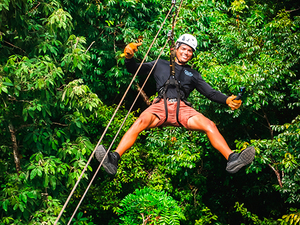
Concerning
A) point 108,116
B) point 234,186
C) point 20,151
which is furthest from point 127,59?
point 234,186

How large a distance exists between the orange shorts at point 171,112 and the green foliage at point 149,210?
2.81 meters

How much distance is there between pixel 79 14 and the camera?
6430mm

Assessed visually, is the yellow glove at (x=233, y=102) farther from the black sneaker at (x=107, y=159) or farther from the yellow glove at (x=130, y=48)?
the black sneaker at (x=107, y=159)

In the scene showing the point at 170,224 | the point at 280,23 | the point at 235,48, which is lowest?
the point at 170,224

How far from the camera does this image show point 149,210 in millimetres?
5992

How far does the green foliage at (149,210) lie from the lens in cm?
589

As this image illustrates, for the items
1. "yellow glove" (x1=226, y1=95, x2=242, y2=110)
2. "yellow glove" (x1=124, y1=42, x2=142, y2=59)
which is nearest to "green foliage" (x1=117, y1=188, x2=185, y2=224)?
"yellow glove" (x1=226, y1=95, x2=242, y2=110)

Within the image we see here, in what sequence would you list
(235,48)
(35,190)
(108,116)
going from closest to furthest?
(35,190)
(235,48)
(108,116)

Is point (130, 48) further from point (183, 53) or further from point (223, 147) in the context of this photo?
point (223, 147)

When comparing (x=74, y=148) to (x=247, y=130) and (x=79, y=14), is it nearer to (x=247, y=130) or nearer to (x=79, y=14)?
(x=79, y=14)

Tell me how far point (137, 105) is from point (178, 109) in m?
5.79

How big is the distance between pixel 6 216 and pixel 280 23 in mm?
5204

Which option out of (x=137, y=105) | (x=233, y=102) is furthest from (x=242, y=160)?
(x=137, y=105)

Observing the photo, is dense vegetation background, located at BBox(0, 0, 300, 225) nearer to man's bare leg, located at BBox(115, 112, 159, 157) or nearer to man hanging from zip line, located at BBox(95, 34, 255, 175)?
man hanging from zip line, located at BBox(95, 34, 255, 175)
